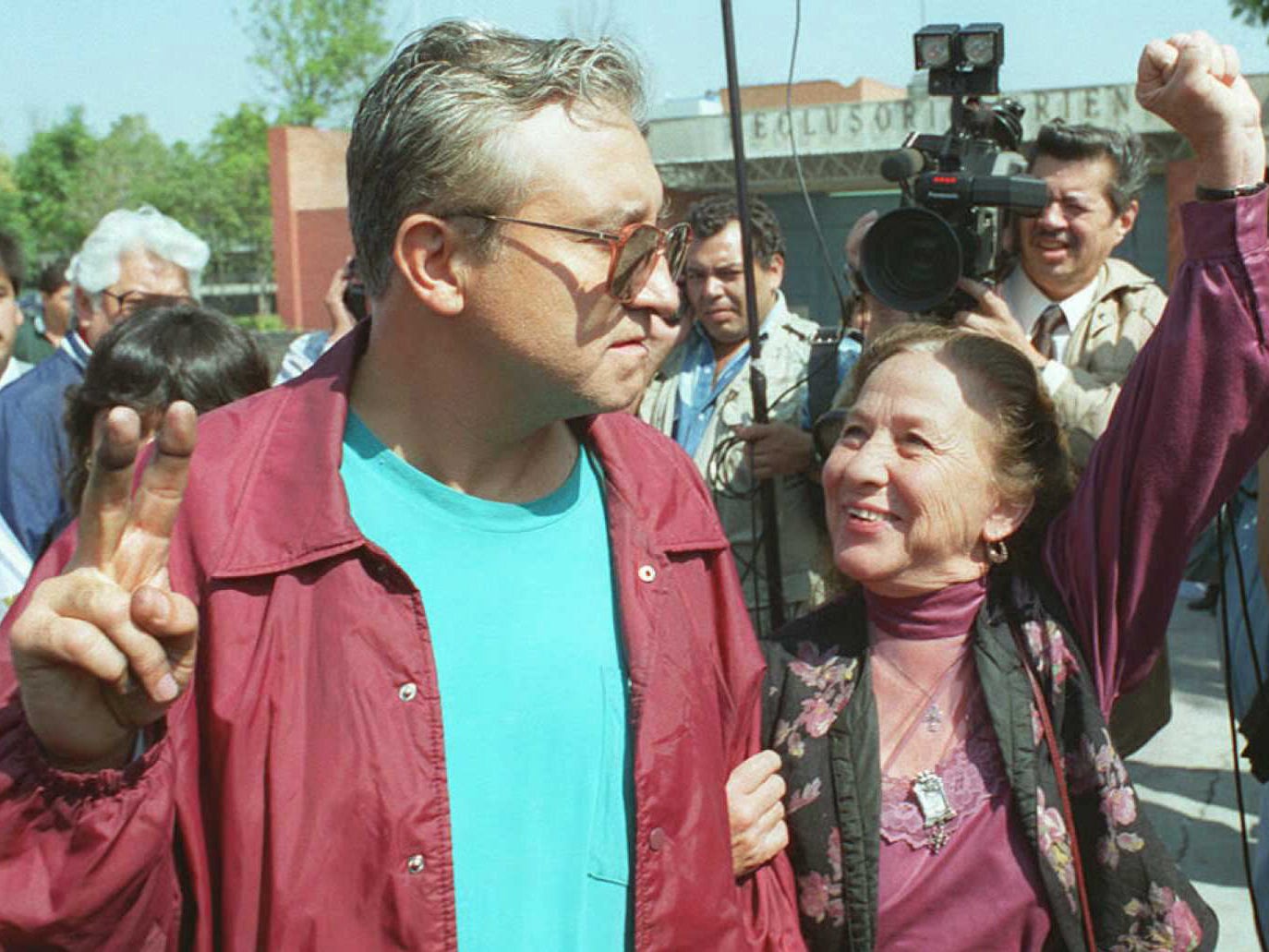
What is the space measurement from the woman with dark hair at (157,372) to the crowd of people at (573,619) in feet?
3.32

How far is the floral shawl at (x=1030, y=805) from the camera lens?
1.90 metres

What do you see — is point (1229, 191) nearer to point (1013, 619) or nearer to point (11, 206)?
point (1013, 619)

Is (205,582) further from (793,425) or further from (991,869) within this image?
(793,425)

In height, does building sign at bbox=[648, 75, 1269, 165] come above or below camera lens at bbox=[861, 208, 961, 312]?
above

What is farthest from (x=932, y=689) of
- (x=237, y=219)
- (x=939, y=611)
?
(x=237, y=219)

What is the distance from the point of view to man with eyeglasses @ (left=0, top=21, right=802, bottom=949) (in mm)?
1486

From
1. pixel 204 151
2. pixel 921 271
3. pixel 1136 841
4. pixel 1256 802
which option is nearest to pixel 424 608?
pixel 1136 841

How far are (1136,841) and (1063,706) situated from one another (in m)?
0.19

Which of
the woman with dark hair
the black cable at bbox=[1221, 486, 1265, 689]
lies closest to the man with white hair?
the woman with dark hair

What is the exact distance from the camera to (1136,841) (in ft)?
6.25

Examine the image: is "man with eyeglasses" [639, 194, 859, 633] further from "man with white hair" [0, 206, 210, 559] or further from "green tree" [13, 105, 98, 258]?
"green tree" [13, 105, 98, 258]

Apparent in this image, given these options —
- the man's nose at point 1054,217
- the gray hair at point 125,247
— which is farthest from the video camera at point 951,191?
the gray hair at point 125,247

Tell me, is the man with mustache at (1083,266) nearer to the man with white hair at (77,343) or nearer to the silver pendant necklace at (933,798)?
the silver pendant necklace at (933,798)

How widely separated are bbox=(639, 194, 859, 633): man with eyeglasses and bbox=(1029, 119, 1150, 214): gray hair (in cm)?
76
